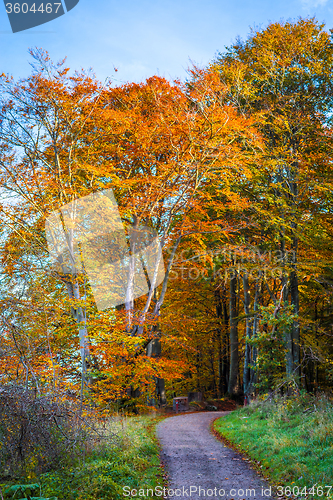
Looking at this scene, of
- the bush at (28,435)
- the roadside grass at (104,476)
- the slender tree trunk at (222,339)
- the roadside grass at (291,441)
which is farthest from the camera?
the slender tree trunk at (222,339)

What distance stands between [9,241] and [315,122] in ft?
40.1

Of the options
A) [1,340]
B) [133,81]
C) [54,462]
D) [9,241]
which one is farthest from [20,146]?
[54,462]

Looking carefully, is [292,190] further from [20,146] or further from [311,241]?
[20,146]

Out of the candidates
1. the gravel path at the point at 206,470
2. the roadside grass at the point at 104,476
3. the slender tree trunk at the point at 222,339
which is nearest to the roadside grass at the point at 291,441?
the gravel path at the point at 206,470

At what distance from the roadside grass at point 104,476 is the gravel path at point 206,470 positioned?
41 cm

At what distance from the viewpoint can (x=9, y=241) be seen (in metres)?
11.8

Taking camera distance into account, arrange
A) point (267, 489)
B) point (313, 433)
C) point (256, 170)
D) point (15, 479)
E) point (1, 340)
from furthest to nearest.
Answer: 1. point (256, 170)
2. point (313, 433)
3. point (267, 489)
4. point (1, 340)
5. point (15, 479)

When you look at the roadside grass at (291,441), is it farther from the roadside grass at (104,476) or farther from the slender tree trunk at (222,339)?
the slender tree trunk at (222,339)

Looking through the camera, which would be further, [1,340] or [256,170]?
[256,170]

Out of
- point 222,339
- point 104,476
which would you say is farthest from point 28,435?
point 222,339

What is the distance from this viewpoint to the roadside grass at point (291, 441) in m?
5.42

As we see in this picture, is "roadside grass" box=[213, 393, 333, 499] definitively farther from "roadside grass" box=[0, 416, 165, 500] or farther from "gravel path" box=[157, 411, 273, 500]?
"roadside grass" box=[0, 416, 165, 500]

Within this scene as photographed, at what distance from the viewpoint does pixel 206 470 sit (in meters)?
6.88

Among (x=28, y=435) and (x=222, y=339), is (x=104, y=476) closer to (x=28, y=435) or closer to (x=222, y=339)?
(x=28, y=435)
